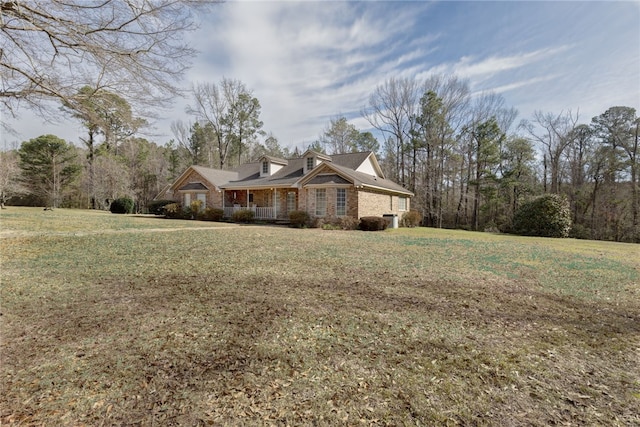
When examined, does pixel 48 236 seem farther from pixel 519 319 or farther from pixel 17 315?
pixel 519 319

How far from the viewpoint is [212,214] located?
22359 millimetres

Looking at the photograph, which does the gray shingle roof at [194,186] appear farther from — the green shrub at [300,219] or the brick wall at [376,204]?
the brick wall at [376,204]

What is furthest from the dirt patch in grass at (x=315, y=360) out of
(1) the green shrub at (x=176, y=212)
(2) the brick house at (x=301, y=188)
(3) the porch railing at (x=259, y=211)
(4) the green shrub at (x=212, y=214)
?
(1) the green shrub at (x=176, y=212)

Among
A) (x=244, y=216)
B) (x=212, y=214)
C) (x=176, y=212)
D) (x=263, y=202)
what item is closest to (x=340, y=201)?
(x=244, y=216)

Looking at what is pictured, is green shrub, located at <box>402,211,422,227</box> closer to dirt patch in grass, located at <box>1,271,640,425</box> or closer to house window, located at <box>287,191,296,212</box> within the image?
house window, located at <box>287,191,296,212</box>

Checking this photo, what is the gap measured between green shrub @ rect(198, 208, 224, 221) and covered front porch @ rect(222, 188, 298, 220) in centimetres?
70

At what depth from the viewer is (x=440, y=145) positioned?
31156 mm

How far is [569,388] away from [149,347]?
181 inches

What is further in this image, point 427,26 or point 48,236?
point 427,26

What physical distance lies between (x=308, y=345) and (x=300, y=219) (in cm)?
1507

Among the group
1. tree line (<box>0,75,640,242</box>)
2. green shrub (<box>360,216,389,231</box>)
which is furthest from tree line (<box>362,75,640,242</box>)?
green shrub (<box>360,216,389,231</box>)

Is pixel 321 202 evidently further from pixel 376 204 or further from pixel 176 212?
pixel 176 212

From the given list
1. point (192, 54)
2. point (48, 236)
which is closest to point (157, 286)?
point (192, 54)

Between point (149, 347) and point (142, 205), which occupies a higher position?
point (142, 205)
